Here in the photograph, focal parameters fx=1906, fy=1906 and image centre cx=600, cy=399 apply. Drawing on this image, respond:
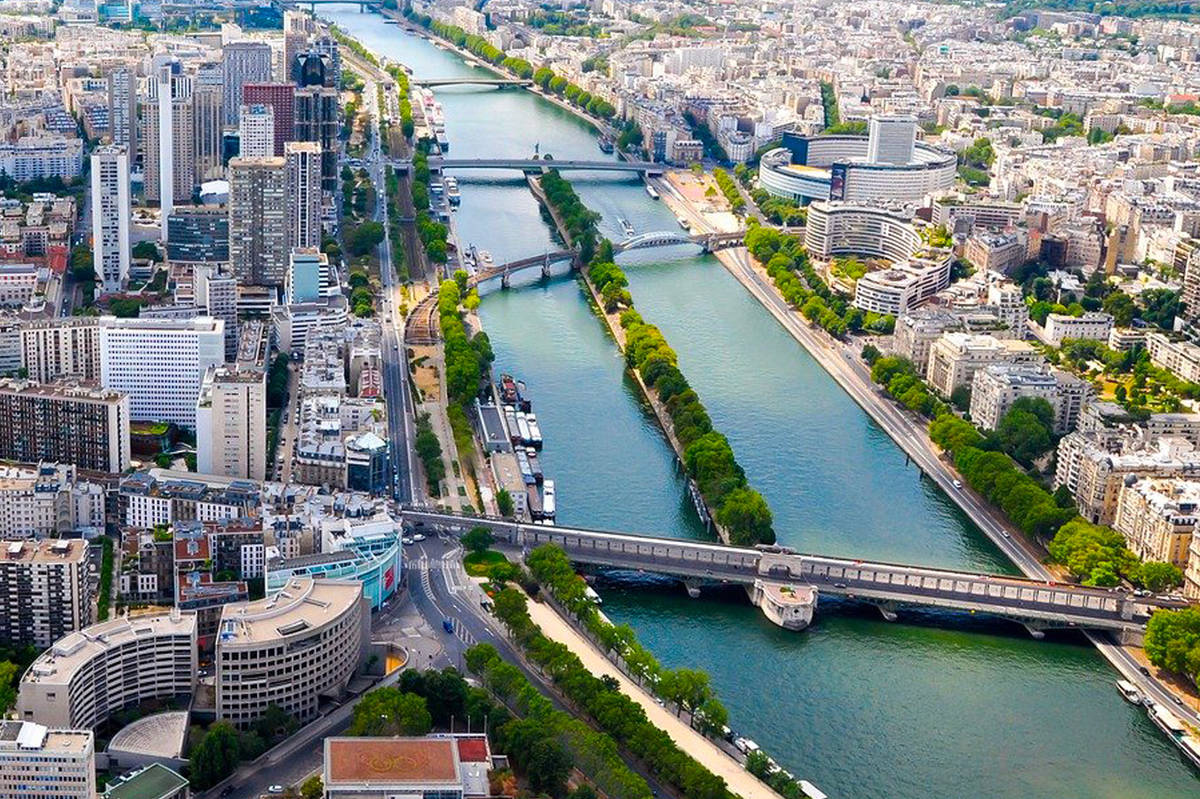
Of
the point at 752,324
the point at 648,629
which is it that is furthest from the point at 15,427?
the point at 752,324

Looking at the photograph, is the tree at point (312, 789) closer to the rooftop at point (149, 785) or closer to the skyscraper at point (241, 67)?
the rooftop at point (149, 785)

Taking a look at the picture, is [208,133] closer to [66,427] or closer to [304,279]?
[304,279]

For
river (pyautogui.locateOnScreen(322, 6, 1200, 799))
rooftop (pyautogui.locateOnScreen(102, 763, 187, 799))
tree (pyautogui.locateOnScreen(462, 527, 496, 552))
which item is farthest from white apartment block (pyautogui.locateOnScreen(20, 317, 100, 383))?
rooftop (pyautogui.locateOnScreen(102, 763, 187, 799))

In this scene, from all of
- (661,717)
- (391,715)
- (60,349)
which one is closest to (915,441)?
(661,717)

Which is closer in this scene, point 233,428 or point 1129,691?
point 1129,691

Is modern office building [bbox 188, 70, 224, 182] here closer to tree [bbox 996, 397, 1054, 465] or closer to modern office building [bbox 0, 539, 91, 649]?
tree [bbox 996, 397, 1054, 465]
